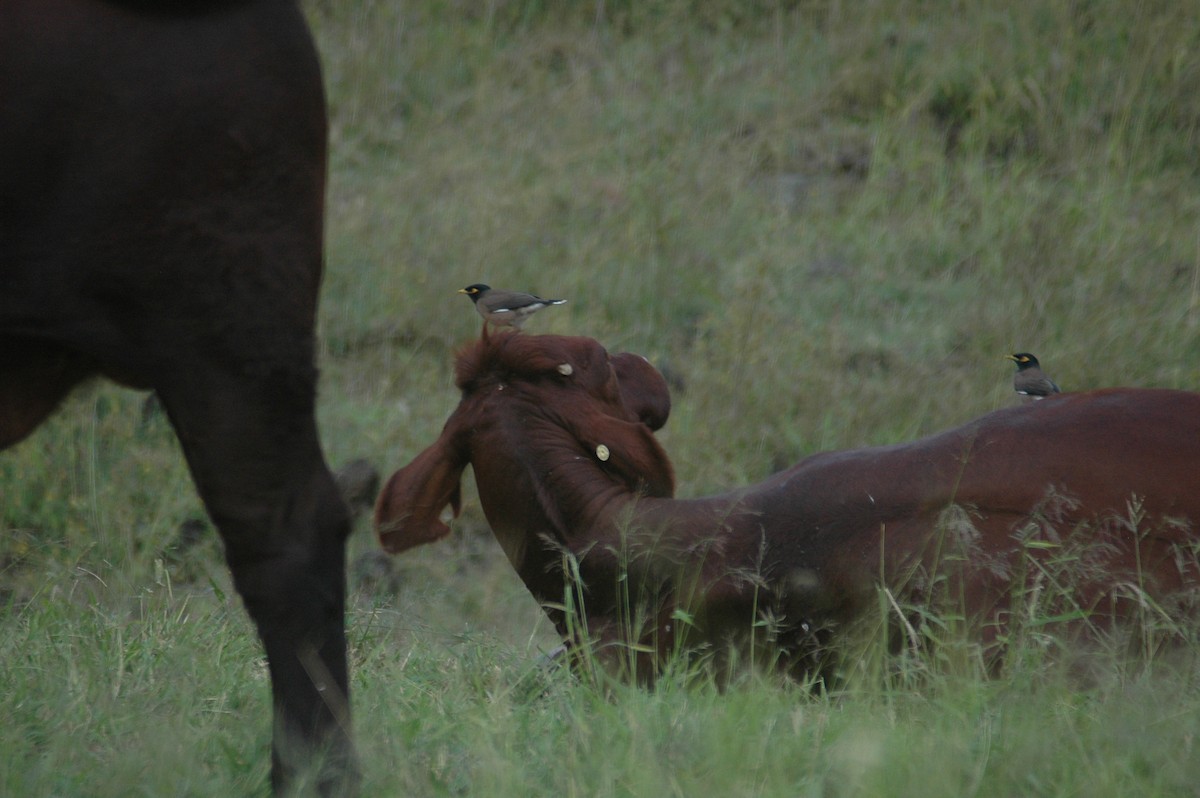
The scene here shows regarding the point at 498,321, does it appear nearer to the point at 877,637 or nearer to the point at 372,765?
the point at 877,637

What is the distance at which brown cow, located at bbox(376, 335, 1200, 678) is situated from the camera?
9.97 ft

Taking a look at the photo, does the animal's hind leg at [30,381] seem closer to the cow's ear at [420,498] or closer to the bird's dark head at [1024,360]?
the cow's ear at [420,498]

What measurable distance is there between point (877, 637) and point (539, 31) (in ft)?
21.9

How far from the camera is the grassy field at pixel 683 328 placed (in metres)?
2.42

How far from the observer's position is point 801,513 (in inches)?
126

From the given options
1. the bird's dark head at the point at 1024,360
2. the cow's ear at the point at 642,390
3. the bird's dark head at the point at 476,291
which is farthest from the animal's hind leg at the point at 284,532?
the bird's dark head at the point at 1024,360

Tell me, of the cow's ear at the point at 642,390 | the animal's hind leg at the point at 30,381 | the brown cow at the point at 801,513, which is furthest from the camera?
the cow's ear at the point at 642,390

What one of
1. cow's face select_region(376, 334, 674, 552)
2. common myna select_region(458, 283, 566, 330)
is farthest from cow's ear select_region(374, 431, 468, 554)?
common myna select_region(458, 283, 566, 330)

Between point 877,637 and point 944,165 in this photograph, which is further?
point 944,165

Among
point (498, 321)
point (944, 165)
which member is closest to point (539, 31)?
point (944, 165)

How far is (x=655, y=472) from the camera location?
354 cm

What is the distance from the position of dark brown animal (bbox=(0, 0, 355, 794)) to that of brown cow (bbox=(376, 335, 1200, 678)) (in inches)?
29.6

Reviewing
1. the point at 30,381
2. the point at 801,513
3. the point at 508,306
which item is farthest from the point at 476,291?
the point at 30,381

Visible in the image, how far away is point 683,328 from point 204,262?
4685mm
